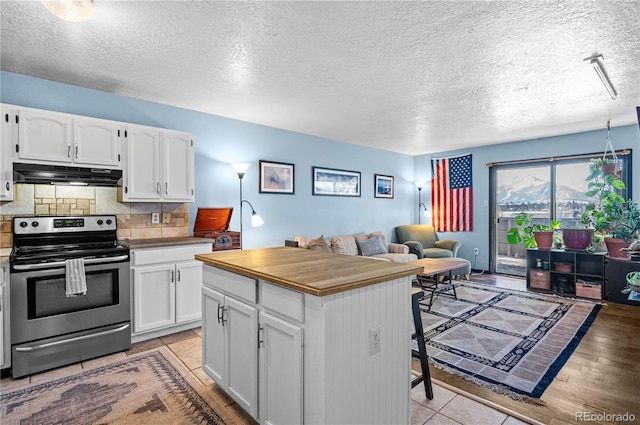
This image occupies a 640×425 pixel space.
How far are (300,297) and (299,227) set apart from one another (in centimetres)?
375

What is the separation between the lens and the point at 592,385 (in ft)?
7.78

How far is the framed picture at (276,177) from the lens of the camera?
4.80m

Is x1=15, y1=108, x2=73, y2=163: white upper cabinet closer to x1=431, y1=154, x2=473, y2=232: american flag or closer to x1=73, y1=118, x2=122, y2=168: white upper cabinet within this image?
x1=73, y1=118, x2=122, y2=168: white upper cabinet

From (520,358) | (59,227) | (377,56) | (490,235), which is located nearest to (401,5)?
(377,56)

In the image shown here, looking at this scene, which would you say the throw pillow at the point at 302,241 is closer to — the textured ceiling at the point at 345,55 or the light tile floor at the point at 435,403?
the textured ceiling at the point at 345,55

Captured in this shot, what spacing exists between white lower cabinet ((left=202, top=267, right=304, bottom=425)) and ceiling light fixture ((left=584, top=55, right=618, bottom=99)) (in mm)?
3024

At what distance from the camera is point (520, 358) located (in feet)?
9.22

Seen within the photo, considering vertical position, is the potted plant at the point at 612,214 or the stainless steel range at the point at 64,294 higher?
the potted plant at the point at 612,214

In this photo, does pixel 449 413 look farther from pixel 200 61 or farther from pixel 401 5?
pixel 200 61

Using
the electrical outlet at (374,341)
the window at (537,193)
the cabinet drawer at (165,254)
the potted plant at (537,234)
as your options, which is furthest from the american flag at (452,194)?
the electrical outlet at (374,341)

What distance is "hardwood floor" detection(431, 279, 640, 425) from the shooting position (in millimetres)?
2068

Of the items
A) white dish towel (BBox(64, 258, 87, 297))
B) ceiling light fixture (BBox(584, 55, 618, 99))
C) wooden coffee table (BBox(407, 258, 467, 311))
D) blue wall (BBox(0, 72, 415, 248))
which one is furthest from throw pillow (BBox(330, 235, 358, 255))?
ceiling light fixture (BBox(584, 55, 618, 99))

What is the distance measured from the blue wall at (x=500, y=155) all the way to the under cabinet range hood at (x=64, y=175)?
5936mm

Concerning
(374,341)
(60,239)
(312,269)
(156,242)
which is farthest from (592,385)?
(60,239)
